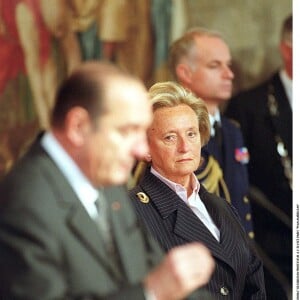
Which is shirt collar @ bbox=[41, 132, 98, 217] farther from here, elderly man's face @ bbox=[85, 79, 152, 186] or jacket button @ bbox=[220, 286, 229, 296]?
jacket button @ bbox=[220, 286, 229, 296]

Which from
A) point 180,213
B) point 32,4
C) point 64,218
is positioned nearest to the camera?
point 64,218

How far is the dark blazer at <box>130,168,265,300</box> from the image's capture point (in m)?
1.45

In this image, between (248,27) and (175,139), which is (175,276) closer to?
(175,139)

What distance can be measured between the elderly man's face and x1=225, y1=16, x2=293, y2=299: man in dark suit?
4.01ft

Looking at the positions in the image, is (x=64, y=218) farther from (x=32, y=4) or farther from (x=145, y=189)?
(x=32, y=4)

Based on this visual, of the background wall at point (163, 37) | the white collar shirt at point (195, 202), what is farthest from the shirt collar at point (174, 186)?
the background wall at point (163, 37)

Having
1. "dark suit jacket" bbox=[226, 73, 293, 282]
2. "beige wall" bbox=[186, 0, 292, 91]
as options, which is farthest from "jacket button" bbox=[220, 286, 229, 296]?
"beige wall" bbox=[186, 0, 292, 91]

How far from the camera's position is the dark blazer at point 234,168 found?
6.26ft

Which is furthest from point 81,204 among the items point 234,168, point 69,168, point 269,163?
point 269,163

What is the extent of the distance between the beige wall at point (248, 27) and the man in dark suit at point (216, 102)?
5.5 inches

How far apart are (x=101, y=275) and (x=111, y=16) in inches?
44.5

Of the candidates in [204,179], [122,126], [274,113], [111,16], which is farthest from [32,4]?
[122,126]

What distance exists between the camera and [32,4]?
6.70 feet

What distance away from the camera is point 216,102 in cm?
201
